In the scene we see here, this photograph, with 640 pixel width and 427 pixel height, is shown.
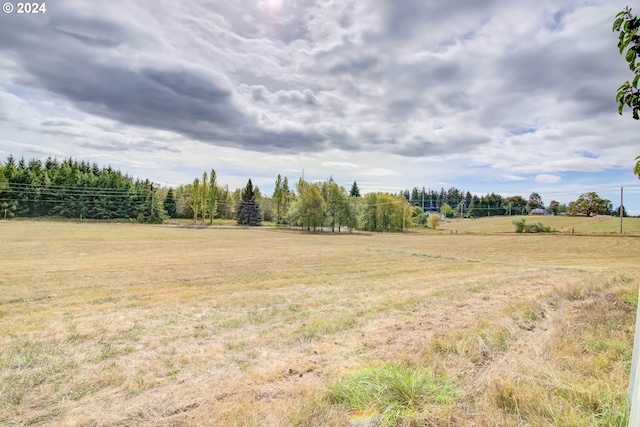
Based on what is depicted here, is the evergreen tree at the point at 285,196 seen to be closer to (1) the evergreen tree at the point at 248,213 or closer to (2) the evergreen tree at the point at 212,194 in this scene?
(1) the evergreen tree at the point at 248,213

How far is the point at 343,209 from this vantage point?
6306 cm

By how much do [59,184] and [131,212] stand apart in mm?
14219

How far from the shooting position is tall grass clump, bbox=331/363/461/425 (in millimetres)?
2770

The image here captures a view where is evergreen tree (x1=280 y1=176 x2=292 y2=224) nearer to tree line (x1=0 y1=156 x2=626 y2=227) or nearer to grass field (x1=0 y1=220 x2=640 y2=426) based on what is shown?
tree line (x1=0 y1=156 x2=626 y2=227)

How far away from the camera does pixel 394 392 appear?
3.02m

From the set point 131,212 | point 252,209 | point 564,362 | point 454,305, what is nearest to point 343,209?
point 252,209

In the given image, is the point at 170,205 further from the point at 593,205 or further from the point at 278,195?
the point at 593,205

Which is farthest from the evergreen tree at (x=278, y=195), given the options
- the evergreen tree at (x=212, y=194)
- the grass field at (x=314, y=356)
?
the grass field at (x=314, y=356)

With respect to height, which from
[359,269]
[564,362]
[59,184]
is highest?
[59,184]

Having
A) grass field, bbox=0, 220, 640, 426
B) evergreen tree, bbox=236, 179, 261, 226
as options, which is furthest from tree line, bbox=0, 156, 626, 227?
grass field, bbox=0, 220, 640, 426

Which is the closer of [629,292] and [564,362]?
[564,362]

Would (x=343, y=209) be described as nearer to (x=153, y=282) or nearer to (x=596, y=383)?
(x=153, y=282)

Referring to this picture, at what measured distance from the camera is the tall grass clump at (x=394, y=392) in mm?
2770

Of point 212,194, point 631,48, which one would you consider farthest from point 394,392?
point 212,194
